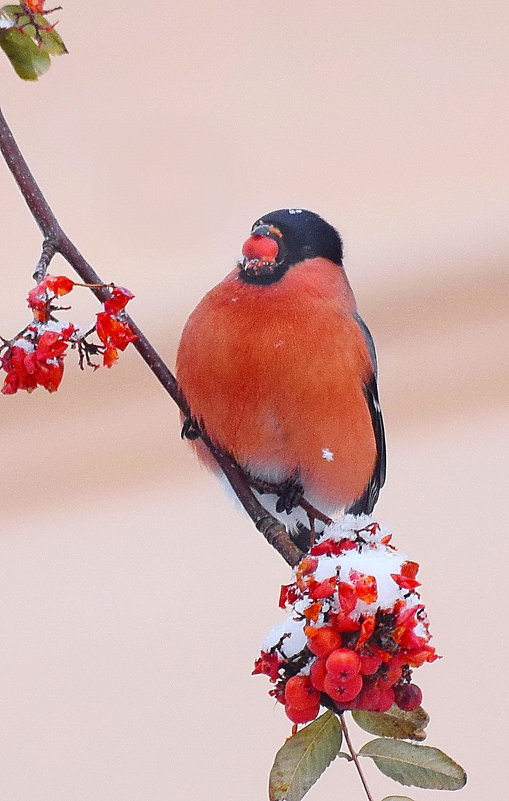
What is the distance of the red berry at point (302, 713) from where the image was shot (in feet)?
1.44

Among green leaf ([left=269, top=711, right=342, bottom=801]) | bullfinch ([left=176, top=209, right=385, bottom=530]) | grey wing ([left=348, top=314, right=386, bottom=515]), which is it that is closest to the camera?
green leaf ([left=269, top=711, right=342, bottom=801])

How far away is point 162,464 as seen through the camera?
1.73m

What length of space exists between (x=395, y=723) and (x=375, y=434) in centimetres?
40

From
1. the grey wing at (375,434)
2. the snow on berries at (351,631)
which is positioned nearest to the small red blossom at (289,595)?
the snow on berries at (351,631)

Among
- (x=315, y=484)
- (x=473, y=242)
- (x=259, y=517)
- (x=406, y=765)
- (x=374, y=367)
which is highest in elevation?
(x=473, y=242)

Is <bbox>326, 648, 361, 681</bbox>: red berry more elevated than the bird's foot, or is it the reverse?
the bird's foot

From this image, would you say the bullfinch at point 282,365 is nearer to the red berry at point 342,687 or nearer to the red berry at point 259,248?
the red berry at point 259,248

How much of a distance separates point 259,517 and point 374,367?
0.33 metres

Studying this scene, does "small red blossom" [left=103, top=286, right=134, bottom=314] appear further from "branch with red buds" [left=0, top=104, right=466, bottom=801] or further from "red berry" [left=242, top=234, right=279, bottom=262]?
"red berry" [left=242, top=234, right=279, bottom=262]

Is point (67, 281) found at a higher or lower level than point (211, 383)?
lower

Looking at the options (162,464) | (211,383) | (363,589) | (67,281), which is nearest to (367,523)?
(363,589)

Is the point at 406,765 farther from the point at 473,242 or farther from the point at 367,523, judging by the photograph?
the point at 473,242

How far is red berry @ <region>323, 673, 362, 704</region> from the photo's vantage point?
1.37 feet

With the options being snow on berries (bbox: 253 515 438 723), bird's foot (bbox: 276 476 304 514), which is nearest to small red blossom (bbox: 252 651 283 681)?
snow on berries (bbox: 253 515 438 723)
